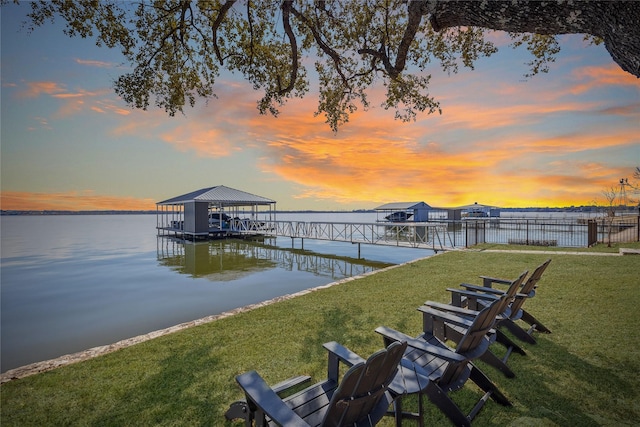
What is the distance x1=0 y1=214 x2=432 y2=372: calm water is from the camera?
664cm

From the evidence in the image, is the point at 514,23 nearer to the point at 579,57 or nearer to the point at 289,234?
the point at 579,57

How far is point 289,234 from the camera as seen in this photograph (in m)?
23.3

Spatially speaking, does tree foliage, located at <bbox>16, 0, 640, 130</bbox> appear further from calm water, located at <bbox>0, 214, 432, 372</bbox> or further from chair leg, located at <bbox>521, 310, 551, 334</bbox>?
calm water, located at <bbox>0, 214, 432, 372</bbox>

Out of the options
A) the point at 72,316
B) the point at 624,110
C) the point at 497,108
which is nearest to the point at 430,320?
the point at 72,316

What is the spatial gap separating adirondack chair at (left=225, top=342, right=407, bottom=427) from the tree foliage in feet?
16.9

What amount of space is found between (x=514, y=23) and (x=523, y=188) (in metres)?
27.1

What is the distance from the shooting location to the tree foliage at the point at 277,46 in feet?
21.8

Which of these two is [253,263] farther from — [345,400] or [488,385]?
[345,400]

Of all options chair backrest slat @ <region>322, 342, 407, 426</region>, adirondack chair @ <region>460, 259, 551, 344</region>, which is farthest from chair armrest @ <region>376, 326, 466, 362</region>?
A: adirondack chair @ <region>460, 259, 551, 344</region>

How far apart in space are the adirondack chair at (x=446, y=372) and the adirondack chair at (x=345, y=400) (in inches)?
9.2

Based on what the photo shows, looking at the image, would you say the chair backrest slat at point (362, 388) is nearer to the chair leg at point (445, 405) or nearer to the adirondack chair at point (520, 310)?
the chair leg at point (445, 405)

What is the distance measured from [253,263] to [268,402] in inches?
557

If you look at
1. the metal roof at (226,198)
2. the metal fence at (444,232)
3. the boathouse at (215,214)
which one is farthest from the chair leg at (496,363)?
the metal roof at (226,198)

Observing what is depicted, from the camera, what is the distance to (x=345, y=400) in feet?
5.15
